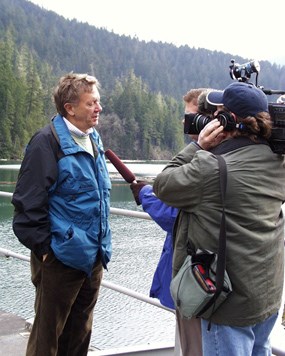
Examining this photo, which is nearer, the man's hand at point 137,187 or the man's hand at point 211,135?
the man's hand at point 211,135

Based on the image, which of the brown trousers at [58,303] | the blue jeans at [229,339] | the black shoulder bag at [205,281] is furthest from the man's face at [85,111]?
the blue jeans at [229,339]

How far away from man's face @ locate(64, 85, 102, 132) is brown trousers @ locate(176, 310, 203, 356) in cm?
104

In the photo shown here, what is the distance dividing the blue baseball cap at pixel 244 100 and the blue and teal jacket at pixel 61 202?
0.87m

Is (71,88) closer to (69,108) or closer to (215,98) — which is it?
(69,108)

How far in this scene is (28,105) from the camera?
82.5m

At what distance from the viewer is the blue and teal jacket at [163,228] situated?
2.01m

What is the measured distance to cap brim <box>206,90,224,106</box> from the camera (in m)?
1.90

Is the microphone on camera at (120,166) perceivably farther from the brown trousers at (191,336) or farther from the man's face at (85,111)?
the brown trousers at (191,336)

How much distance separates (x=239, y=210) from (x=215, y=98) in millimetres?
456

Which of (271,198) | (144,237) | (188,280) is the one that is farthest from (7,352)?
(144,237)

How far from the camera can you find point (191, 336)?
1979 millimetres

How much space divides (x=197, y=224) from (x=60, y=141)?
3.06 feet

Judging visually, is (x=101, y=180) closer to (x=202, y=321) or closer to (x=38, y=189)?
(x=38, y=189)

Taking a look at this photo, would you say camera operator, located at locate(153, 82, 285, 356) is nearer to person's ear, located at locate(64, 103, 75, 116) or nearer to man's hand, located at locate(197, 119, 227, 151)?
man's hand, located at locate(197, 119, 227, 151)
